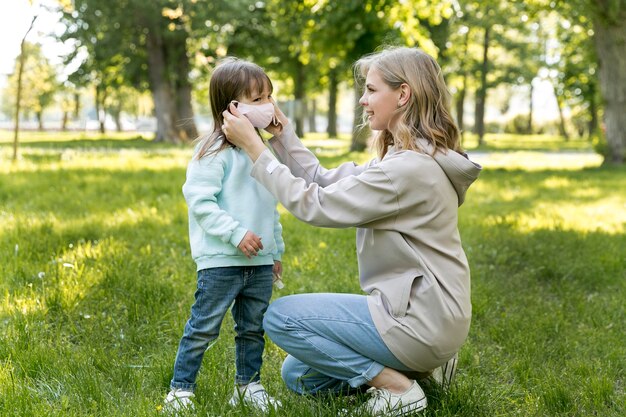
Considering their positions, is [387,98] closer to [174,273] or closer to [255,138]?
[255,138]

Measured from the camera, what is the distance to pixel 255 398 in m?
3.17

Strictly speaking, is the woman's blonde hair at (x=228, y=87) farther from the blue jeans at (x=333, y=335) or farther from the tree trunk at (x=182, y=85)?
the tree trunk at (x=182, y=85)

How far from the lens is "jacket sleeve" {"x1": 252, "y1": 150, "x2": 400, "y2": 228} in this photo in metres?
2.82

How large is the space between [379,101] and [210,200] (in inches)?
32.6

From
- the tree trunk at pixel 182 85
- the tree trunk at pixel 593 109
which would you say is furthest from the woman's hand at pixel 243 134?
the tree trunk at pixel 593 109

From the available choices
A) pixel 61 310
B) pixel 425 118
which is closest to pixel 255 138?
pixel 425 118

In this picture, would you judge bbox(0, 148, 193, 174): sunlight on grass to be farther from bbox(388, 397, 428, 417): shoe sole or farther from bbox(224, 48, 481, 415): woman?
bbox(388, 397, 428, 417): shoe sole

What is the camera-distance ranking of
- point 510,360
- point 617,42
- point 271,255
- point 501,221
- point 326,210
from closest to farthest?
1. point 326,210
2. point 271,255
3. point 510,360
4. point 501,221
5. point 617,42

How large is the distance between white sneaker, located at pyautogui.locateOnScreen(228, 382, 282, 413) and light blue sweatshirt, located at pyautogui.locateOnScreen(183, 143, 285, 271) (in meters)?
0.57

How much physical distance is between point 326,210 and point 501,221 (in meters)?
5.66

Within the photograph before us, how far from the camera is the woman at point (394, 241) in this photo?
2.83 m

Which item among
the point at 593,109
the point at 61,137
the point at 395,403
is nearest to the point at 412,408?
the point at 395,403

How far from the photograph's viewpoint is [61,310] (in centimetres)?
429

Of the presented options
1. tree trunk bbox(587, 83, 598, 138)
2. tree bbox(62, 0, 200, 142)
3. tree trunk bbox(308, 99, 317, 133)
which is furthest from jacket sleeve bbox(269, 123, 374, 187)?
tree trunk bbox(308, 99, 317, 133)
